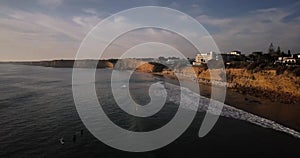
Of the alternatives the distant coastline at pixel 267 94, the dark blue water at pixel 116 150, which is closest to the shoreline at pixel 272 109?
the distant coastline at pixel 267 94

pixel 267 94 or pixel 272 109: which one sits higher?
pixel 267 94

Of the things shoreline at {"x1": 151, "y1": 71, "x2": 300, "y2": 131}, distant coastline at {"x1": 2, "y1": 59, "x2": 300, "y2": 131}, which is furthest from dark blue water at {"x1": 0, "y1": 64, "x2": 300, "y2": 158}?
distant coastline at {"x1": 2, "y1": 59, "x2": 300, "y2": 131}

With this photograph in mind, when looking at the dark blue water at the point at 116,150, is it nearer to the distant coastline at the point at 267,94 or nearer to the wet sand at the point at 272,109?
the wet sand at the point at 272,109

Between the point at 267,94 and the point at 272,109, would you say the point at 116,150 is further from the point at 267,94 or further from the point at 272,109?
the point at 267,94

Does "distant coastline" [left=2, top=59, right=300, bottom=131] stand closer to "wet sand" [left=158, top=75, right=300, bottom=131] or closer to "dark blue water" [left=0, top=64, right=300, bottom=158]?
"wet sand" [left=158, top=75, right=300, bottom=131]

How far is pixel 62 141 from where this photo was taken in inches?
674

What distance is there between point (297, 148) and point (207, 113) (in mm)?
10967

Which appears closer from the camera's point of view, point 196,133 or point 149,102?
point 196,133

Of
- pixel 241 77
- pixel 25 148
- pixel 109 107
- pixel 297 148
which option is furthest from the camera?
pixel 241 77

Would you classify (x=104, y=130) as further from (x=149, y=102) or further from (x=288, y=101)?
(x=288, y=101)

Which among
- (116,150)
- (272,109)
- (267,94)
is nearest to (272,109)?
(272,109)

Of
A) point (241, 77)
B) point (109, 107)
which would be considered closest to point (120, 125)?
point (109, 107)

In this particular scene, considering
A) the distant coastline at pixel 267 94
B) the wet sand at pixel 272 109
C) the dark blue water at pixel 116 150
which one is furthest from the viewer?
the distant coastline at pixel 267 94

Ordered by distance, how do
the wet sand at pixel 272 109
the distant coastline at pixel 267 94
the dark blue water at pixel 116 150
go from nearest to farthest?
the dark blue water at pixel 116 150, the wet sand at pixel 272 109, the distant coastline at pixel 267 94
